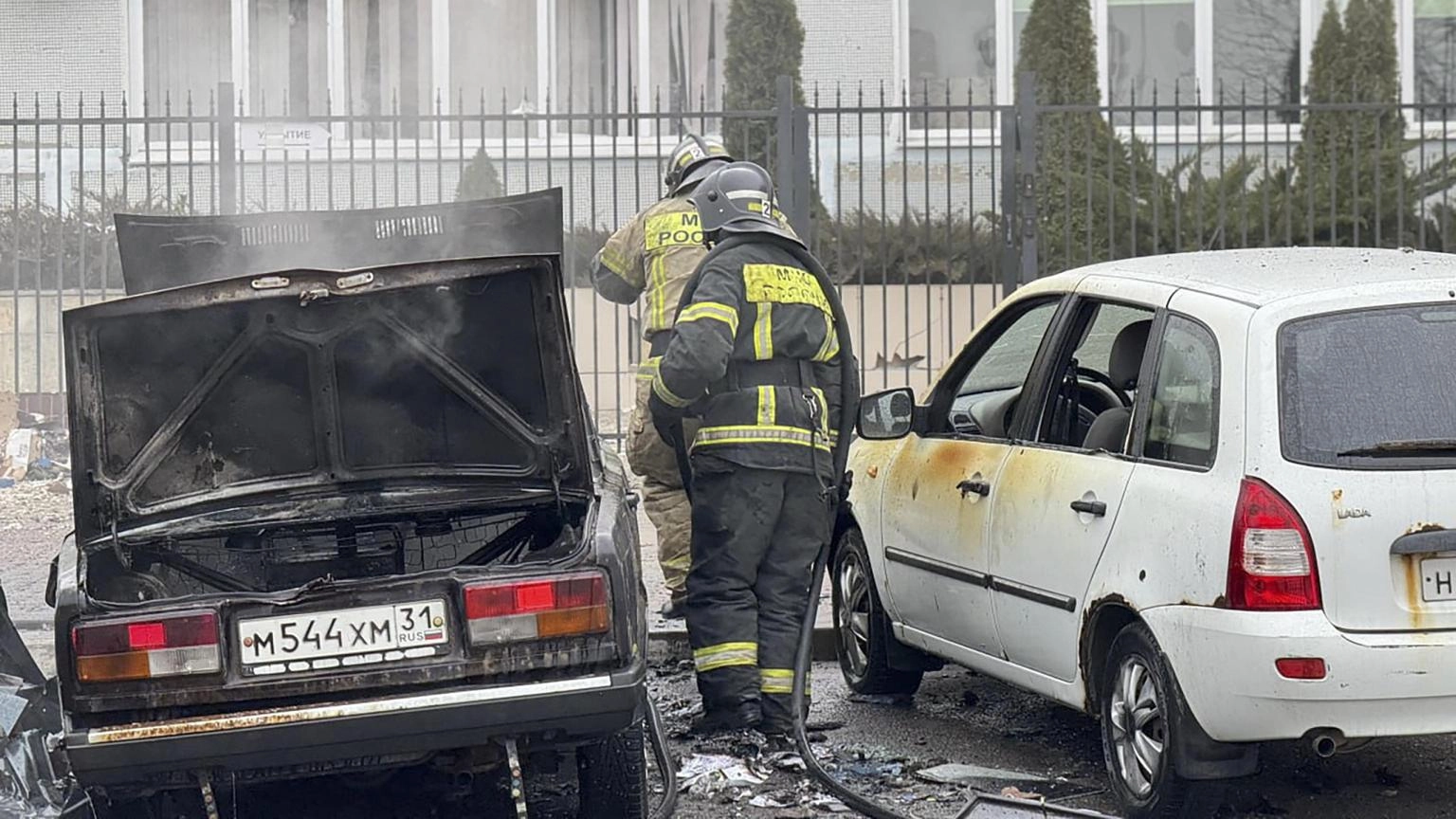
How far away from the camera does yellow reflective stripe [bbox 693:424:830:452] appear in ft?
18.5

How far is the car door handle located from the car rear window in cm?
123

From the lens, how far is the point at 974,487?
5.40 meters

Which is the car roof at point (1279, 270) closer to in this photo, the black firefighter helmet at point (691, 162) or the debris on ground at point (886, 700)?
the debris on ground at point (886, 700)

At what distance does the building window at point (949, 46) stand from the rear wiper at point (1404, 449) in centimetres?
1275

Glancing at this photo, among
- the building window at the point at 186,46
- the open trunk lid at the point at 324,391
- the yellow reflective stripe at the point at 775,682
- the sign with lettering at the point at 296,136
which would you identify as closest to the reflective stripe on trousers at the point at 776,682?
the yellow reflective stripe at the point at 775,682

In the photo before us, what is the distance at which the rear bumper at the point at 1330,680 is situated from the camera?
13.4 feet

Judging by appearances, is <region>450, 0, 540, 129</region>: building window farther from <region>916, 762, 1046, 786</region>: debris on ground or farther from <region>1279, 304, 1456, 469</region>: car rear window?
<region>1279, 304, 1456, 469</region>: car rear window

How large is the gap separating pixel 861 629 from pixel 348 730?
266 cm

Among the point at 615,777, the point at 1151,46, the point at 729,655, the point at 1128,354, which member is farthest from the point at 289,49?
the point at 615,777

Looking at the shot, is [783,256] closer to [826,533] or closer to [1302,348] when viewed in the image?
[826,533]

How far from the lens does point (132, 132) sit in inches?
652

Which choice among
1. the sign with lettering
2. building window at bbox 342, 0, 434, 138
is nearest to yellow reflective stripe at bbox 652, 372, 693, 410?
the sign with lettering

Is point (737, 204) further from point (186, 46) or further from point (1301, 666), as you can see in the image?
point (186, 46)

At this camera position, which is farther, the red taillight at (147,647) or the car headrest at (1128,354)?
the car headrest at (1128,354)
